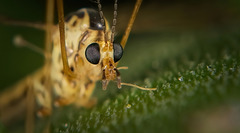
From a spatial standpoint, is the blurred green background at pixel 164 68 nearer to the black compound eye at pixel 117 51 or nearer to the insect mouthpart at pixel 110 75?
the insect mouthpart at pixel 110 75

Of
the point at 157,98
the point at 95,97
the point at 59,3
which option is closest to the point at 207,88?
the point at 157,98

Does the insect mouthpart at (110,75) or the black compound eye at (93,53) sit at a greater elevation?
the black compound eye at (93,53)

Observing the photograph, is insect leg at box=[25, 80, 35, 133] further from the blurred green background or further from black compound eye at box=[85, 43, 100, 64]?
black compound eye at box=[85, 43, 100, 64]

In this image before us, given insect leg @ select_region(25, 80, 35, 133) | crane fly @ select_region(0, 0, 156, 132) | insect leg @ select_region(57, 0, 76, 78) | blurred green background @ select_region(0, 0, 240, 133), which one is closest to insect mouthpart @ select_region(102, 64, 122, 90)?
crane fly @ select_region(0, 0, 156, 132)

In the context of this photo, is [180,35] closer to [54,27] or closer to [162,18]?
[162,18]

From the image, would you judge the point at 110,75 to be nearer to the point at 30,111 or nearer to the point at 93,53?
the point at 93,53

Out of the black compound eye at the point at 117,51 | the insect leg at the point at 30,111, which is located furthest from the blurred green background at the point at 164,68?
the black compound eye at the point at 117,51
